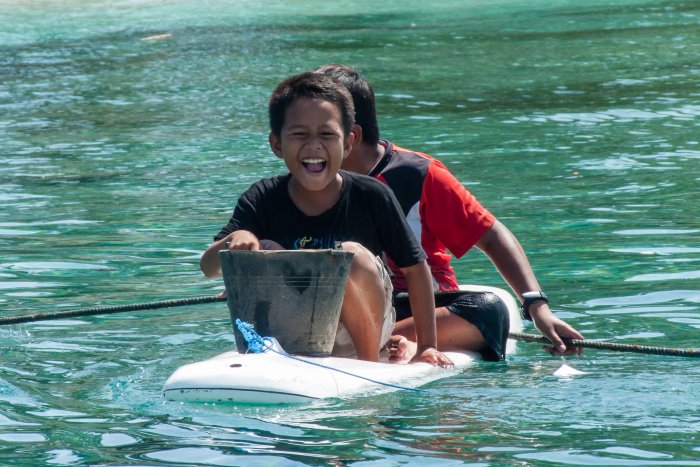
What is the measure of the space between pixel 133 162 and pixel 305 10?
58.8 feet

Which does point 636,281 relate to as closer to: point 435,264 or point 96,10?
point 435,264

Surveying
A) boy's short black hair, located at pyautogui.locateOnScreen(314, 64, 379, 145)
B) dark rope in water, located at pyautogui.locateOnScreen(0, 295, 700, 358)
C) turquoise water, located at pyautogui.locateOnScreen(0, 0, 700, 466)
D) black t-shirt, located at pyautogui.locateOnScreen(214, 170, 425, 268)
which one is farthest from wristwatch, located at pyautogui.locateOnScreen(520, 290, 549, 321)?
boy's short black hair, located at pyautogui.locateOnScreen(314, 64, 379, 145)

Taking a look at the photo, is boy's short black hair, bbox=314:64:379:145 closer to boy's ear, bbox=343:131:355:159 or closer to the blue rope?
boy's ear, bbox=343:131:355:159

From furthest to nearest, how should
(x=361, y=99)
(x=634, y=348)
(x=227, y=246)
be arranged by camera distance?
1. (x=361, y=99)
2. (x=634, y=348)
3. (x=227, y=246)

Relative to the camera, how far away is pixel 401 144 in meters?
12.1

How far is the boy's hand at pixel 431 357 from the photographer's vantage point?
499 cm

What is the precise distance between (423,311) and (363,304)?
0.91 feet

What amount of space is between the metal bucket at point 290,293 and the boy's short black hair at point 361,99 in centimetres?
87

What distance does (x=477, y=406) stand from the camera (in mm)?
4621

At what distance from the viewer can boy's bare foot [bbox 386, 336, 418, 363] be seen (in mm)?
5102

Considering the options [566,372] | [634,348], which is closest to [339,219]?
[566,372]

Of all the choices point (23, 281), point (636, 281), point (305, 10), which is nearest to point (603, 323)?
point (636, 281)

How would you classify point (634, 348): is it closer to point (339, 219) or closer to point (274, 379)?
point (339, 219)

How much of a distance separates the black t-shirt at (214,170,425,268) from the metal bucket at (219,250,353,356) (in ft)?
0.84
